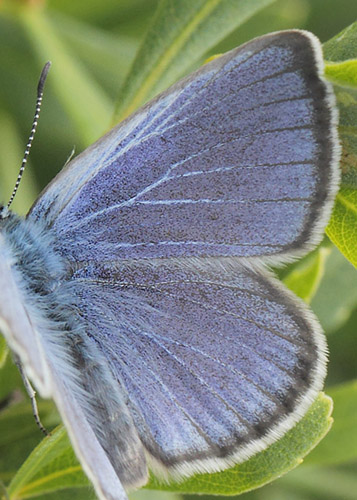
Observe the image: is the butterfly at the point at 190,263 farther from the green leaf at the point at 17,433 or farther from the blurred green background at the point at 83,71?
the blurred green background at the point at 83,71

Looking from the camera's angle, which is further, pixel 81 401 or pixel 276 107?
pixel 81 401

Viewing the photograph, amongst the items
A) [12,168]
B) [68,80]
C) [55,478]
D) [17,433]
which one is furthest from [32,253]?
[12,168]

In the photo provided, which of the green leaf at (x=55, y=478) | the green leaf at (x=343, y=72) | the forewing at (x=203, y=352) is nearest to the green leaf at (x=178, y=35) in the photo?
the forewing at (x=203, y=352)

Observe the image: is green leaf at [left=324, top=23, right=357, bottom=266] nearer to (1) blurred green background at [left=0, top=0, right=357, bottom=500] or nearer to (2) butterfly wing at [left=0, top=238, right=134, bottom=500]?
(2) butterfly wing at [left=0, top=238, right=134, bottom=500]

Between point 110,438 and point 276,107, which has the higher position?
point 276,107

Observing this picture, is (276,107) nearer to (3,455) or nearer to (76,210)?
(76,210)

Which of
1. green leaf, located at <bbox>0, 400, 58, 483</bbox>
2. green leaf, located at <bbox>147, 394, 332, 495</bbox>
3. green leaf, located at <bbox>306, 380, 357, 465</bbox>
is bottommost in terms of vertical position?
green leaf, located at <bbox>306, 380, 357, 465</bbox>

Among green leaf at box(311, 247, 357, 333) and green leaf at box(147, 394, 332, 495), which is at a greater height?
green leaf at box(311, 247, 357, 333)

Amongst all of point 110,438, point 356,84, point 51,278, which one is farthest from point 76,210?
point 356,84

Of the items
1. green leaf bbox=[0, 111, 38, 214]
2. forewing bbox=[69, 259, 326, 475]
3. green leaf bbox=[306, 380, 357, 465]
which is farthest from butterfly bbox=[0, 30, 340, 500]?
green leaf bbox=[0, 111, 38, 214]
